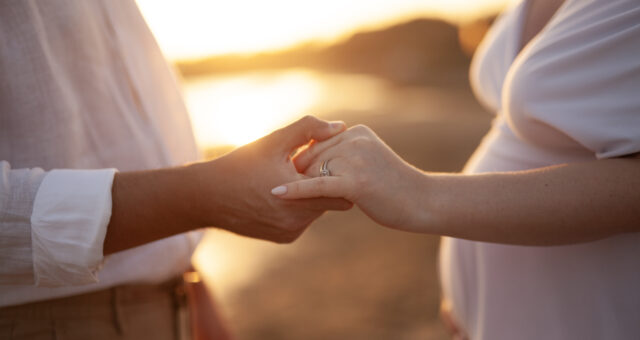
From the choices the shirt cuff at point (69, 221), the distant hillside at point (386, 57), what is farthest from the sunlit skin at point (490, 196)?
the distant hillside at point (386, 57)

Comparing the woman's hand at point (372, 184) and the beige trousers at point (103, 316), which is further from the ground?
the woman's hand at point (372, 184)

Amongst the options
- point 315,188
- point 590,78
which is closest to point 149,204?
point 315,188

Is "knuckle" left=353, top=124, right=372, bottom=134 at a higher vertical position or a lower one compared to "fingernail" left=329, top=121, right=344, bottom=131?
lower

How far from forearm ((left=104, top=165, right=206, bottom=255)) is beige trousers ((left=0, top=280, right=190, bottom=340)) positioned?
13.0 inches

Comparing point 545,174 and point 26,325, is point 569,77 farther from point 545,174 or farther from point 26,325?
point 26,325

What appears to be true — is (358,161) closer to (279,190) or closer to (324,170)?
(324,170)

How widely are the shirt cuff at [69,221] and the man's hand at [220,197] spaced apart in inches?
2.0

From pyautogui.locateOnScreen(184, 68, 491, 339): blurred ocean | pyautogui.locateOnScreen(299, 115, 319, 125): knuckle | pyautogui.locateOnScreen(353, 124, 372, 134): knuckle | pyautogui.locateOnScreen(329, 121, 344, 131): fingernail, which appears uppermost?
pyautogui.locateOnScreen(299, 115, 319, 125): knuckle

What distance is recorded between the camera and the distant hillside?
38031mm

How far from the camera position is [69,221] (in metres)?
1.14

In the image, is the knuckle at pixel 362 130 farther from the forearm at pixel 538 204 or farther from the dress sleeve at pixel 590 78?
the dress sleeve at pixel 590 78

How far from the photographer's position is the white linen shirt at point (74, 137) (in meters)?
1.14

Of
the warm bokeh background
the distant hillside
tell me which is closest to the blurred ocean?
the warm bokeh background

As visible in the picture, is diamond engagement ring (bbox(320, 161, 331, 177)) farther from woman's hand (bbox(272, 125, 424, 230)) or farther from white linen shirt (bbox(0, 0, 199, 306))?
white linen shirt (bbox(0, 0, 199, 306))
